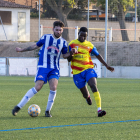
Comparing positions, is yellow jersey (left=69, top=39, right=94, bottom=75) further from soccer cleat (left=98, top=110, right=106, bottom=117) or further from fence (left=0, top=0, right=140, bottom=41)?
fence (left=0, top=0, right=140, bottom=41)

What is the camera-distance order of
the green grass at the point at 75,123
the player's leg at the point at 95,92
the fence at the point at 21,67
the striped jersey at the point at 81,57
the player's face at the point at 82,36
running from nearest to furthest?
the green grass at the point at 75,123, the player's leg at the point at 95,92, the player's face at the point at 82,36, the striped jersey at the point at 81,57, the fence at the point at 21,67

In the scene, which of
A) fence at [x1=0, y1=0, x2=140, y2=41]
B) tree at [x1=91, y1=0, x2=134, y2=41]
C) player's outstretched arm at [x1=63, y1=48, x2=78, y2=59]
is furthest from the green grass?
tree at [x1=91, y1=0, x2=134, y2=41]

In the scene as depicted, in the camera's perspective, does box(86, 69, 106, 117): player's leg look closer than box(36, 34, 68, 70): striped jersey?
No

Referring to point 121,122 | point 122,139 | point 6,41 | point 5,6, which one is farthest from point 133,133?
point 5,6

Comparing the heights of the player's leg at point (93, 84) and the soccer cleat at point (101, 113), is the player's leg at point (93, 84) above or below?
above

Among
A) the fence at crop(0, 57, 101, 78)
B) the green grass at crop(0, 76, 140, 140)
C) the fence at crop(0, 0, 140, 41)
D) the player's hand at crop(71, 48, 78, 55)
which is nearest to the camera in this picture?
the green grass at crop(0, 76, 140, 140)

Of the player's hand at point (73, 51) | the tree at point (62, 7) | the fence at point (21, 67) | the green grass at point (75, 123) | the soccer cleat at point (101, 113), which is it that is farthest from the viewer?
the tree at point (62, 7)

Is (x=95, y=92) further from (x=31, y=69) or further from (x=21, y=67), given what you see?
(x=21, y=67)

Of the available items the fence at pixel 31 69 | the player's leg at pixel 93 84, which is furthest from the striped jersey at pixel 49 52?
the fence at pixel 31 69

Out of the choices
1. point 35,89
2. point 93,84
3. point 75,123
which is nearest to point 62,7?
point 93,84

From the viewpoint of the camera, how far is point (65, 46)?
7199mm

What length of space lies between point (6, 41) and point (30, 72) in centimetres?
834

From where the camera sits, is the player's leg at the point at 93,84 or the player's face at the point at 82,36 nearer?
the player's leg at the point at 93,84

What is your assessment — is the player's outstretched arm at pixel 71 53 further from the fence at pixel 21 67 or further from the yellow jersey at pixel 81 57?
the fence at pixel 21 67
